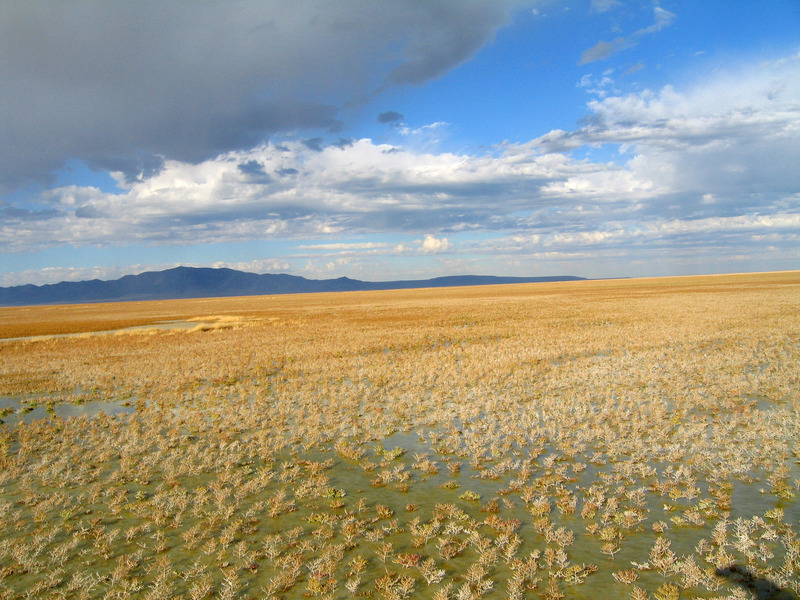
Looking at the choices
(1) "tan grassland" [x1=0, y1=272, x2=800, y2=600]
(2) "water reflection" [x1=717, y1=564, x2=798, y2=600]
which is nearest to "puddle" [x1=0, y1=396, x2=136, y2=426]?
(1) "tan grassland" [x1=0, y1=272, x2=800, y2=600]

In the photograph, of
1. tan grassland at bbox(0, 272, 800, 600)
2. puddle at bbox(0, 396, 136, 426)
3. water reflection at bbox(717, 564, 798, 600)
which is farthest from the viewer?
puddle at bbox(0, 396, 136, 426)

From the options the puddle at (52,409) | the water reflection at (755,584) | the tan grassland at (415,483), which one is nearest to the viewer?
the water reflection at (755,584)

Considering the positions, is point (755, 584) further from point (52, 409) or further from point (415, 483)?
point (52, 409)

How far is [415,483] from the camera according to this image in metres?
10.6

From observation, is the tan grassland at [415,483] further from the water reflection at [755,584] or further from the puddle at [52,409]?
the puddle at [52,409]

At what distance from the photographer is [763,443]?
11836 mm

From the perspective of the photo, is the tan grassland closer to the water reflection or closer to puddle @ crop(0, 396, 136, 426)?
the water reflection

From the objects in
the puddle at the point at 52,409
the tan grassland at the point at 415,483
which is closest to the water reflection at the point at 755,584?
the tan grassland at the point at 415,483

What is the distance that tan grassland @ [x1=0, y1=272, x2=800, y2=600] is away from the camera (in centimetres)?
710

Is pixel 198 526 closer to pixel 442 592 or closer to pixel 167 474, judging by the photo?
pixel 167 474

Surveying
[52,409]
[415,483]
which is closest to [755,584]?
[415,483]

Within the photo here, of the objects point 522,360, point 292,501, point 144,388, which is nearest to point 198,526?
point 292,501

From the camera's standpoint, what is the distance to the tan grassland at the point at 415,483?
7.10 m

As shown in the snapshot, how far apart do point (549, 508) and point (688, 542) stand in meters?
2.24
